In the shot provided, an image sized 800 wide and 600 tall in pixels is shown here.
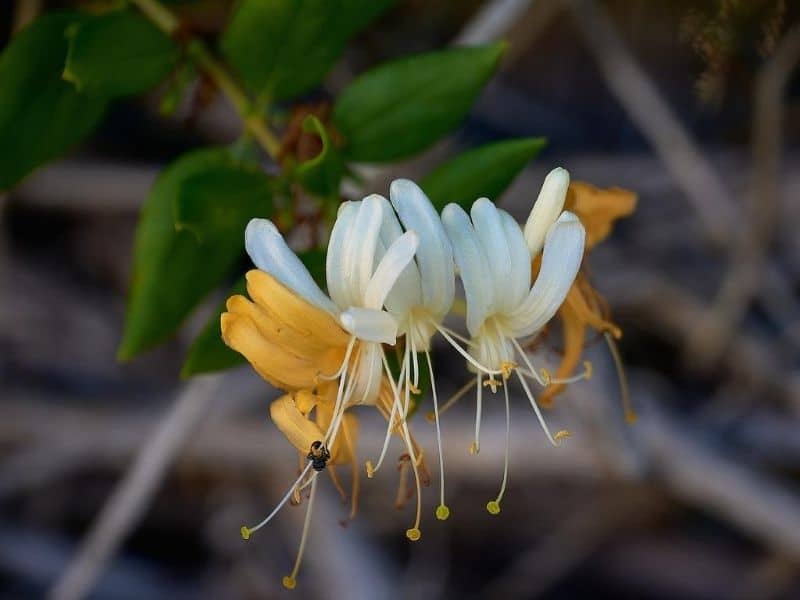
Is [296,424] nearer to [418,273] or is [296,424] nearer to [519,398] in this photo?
[418,273]

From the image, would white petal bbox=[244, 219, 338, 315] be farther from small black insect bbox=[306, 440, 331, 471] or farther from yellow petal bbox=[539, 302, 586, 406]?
yellow petal bbox=[539, 302, 586, 406]

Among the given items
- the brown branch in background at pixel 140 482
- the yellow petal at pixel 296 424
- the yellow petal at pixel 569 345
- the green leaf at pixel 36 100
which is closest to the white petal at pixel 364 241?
the yellow petal at pixel 296 424

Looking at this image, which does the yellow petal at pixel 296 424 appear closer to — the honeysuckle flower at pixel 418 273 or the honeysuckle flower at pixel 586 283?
the honeysuckle flower at pixel 418 273

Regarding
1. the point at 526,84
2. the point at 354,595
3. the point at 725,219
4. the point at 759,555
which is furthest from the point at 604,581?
the point at 526,84

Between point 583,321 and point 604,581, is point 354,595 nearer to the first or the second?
point 604,581

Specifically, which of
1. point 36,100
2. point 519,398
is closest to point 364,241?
point 36,100

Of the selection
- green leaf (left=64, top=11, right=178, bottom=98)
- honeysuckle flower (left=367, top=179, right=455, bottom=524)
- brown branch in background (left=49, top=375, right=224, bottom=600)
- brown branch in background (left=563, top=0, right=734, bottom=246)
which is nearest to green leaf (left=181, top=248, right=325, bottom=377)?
honeysuckle flower (left=367, top=179, right=455, bottom=524)
